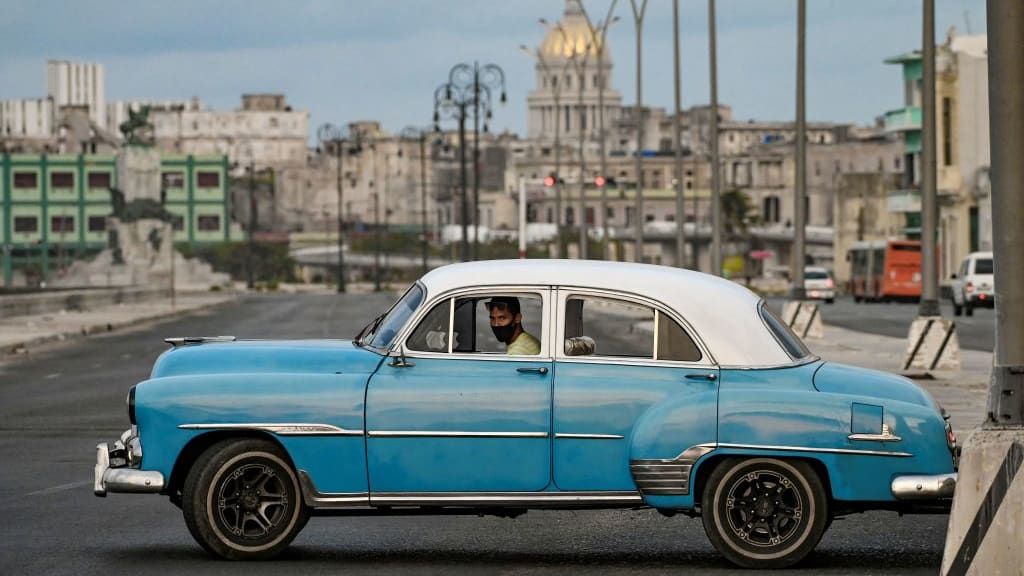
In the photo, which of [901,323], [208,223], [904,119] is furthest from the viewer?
[208,223]

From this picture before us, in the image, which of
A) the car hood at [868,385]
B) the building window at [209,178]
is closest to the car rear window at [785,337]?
the car hood at [868,385]

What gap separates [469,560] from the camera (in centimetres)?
1052

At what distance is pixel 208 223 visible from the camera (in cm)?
15175

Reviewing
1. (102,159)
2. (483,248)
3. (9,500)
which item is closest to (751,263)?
(483,248)

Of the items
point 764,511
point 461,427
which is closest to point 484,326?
point 461,427

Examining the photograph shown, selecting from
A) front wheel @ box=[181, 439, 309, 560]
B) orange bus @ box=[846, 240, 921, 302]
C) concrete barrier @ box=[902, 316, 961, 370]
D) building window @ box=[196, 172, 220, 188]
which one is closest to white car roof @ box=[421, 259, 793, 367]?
front wheel @ box=[181, 439, 309, 560]

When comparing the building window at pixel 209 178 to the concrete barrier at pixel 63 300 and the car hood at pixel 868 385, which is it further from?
the car hood at pixel 868 385

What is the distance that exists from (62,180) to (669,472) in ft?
466

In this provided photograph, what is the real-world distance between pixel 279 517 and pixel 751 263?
556 ft

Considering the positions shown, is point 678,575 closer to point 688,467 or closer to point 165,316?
point 688,467

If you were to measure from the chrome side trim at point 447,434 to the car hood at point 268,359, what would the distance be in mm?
357

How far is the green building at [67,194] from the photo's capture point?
482ft

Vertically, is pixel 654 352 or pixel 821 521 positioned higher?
pixel 654 352

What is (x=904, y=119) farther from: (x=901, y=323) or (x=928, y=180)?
(x=928, y=180)
